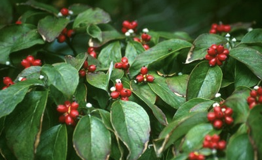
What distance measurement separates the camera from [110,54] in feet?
5.53

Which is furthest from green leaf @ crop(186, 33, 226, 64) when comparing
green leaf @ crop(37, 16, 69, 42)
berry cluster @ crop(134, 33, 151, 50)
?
green leaf @ crop(37, 16, 69, 42)

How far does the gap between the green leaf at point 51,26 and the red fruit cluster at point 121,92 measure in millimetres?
446

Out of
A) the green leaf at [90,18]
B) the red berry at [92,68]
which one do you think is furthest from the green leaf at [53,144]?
the green leaf at [90,18]

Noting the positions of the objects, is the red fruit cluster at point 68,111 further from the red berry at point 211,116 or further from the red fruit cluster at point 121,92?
the red berry at point 211,116

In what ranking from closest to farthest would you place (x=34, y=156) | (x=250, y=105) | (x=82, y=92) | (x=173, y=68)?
(x=250, y=105)
(x=34, y=156)
(x=82, y=92)
(x=173, y=68)

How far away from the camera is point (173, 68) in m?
1.66

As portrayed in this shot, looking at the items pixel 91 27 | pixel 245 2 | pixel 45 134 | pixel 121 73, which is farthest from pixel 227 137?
pixel 245 2

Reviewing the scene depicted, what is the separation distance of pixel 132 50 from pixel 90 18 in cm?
28

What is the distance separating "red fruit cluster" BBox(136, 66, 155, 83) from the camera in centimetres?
146

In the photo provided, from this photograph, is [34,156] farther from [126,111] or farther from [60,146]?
[126,111]

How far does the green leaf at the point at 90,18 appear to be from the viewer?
1769mm

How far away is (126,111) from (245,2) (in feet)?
6.95

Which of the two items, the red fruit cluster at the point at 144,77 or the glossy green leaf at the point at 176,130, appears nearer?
the glossy green leaf at the point at 176,130

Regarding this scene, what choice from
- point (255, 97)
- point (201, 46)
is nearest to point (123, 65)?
point (201, 46)
